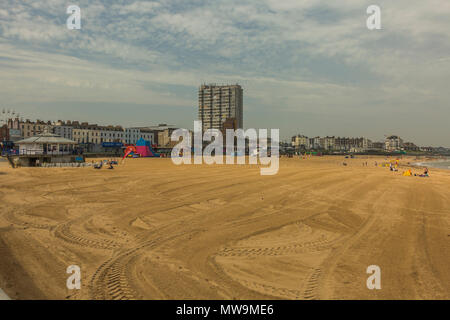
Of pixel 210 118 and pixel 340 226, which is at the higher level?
pixel 210 118

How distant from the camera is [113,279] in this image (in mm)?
5742

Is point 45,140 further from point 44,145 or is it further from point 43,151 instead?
point 43,151

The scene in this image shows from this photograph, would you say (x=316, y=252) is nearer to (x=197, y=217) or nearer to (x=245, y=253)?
(x=245, y=253)

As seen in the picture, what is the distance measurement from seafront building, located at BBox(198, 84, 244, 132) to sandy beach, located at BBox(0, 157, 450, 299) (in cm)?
13348

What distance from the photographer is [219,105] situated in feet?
493

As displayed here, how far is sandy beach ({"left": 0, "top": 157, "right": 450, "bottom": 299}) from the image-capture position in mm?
5488

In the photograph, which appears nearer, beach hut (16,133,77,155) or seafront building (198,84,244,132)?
beach hut (16,133,77,155)

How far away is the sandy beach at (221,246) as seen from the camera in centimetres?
549

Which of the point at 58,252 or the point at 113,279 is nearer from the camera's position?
the point at 113,279

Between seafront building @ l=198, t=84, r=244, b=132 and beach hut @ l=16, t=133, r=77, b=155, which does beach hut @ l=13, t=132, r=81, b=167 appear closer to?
beach hut @ l=16, t=133, r=77, b=155

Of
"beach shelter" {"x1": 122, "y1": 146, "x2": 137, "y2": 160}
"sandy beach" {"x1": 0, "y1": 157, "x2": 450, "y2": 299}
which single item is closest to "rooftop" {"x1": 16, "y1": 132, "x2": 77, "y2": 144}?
"beach shelter" {"x1": 122, "y1": 146, "x2": 137, "y2": 160}

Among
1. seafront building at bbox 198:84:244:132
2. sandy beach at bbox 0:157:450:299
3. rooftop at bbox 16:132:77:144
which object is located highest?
seafront building at bbox 198:84:244:132
